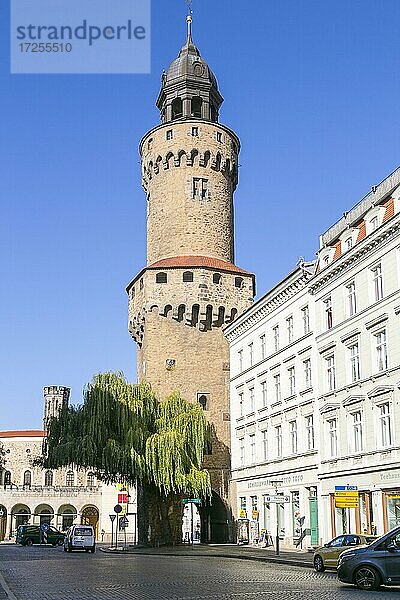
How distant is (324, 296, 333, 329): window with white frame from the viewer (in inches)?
1614

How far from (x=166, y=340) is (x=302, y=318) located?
16920 millimetres

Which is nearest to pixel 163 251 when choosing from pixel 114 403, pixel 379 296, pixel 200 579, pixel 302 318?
pixel 114 403

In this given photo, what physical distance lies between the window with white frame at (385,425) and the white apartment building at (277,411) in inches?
250

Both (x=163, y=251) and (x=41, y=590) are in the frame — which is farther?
(x=163, y=251)

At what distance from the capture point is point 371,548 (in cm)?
2147

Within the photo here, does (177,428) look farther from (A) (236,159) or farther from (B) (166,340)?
(A) (236,159)

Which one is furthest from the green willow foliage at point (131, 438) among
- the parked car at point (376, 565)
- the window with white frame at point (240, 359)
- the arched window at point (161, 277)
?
the parked car at point (376, 565)

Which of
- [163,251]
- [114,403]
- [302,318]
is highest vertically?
[163,251]

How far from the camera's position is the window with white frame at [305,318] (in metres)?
43.5

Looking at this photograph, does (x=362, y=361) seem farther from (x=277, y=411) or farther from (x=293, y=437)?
(x=277, y=411)

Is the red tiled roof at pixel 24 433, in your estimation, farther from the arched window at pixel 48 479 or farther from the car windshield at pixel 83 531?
the car windshield at pixel 83 531

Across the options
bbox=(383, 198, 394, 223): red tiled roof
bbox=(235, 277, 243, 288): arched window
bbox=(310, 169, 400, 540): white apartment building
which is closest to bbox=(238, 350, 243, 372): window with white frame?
bbox=(235, 277, 243, 288): arched window

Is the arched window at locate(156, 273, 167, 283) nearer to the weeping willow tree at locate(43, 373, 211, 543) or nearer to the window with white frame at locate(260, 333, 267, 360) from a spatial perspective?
the weeping willow tree at locate(43, 373, 211, 543)

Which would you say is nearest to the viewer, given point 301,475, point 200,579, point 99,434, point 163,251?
point 200,579
